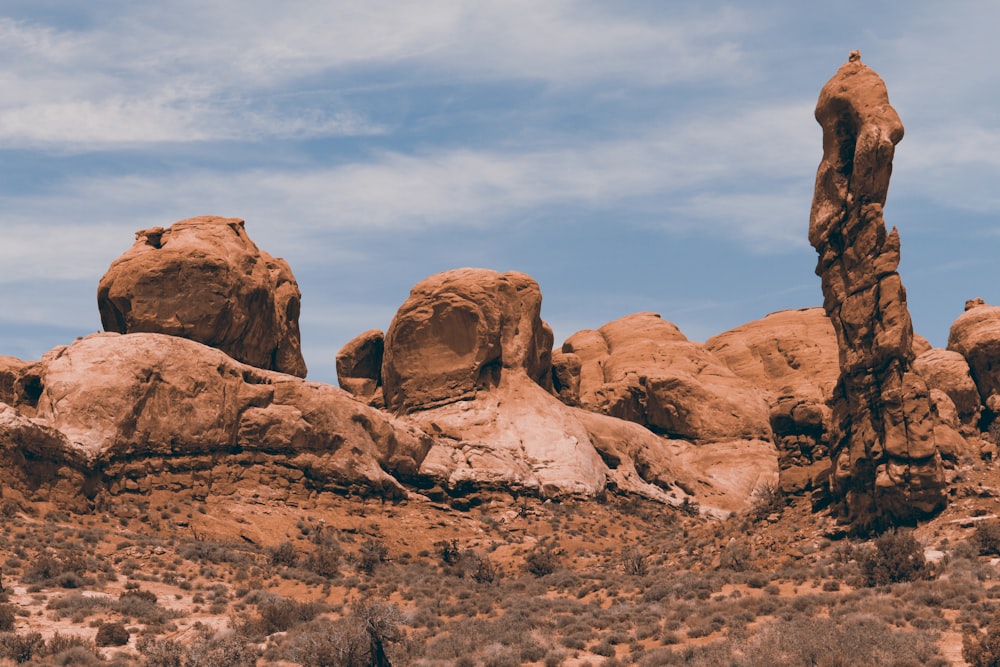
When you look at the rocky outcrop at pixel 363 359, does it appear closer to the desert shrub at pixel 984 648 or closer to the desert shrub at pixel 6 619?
the desert shrub at pixel 6 619

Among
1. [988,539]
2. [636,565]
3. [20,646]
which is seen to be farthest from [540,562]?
[20,646]

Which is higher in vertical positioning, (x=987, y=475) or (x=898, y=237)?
(x=898, y=237)

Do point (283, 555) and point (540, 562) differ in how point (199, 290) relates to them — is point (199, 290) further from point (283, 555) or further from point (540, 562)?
point (540, 562)

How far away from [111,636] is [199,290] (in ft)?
100

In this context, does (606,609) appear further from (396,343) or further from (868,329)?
(396,343)

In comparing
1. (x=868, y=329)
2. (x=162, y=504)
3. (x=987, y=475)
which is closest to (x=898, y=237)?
(x=868, y=329)

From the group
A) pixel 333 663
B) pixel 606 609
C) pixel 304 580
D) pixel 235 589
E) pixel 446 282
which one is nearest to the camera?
pixel 333 663

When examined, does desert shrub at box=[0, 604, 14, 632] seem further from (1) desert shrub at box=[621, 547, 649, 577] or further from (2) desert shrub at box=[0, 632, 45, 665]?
(1) desert shrub at box=[621, 547, 649, 577]

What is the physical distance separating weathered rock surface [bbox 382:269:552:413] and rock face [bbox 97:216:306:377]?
7737mm

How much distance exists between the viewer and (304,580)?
43688mm

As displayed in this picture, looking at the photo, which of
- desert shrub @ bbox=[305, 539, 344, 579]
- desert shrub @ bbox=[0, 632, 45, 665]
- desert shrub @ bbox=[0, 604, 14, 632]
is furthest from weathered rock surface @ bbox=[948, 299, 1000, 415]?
desert shrub @ bbox=[0, 632, 45, 665]

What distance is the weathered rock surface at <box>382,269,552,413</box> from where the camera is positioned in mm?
67812

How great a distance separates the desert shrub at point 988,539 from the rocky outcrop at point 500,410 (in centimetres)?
2835

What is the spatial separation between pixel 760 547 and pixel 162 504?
930 inches
